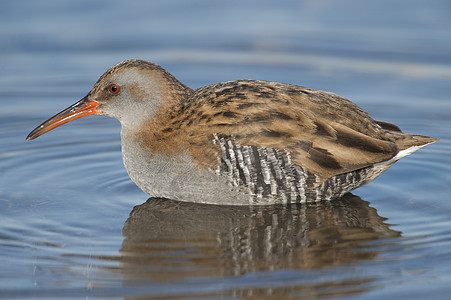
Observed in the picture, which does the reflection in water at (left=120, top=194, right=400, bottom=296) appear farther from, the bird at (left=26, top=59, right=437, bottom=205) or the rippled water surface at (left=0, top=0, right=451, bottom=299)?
the bird at (left=26, top=59, right=437, bottom=205)

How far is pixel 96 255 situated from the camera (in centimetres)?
633

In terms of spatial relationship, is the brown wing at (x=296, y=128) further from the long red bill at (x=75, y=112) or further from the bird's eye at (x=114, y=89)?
the long red bill at (x=75, y=112)

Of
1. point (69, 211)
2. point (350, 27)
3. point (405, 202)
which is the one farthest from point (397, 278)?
point (350, 27)

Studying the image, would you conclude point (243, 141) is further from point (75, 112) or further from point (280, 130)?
point (75, 112)

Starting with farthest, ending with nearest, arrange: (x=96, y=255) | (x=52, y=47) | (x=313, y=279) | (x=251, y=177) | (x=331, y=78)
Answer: (x=52, y=47)
(x=331, y=78)
(x=251, y=177)
(x=96, y=255)
(x=313, y=279)

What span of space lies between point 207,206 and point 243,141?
0.75m

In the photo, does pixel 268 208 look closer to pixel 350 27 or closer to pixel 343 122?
pixel 343 122

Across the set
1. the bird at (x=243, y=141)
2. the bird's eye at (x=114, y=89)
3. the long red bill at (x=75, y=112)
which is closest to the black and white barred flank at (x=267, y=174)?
the bird at (x=243, y=141)

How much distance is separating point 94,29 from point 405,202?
6.09m

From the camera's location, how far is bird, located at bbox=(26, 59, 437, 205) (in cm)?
713

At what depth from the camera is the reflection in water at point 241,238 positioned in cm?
608

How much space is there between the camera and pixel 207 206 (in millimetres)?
7445

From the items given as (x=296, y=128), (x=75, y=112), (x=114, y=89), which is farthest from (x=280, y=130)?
(x=75, y=112)

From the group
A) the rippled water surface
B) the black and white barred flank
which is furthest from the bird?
the rippled water surface
